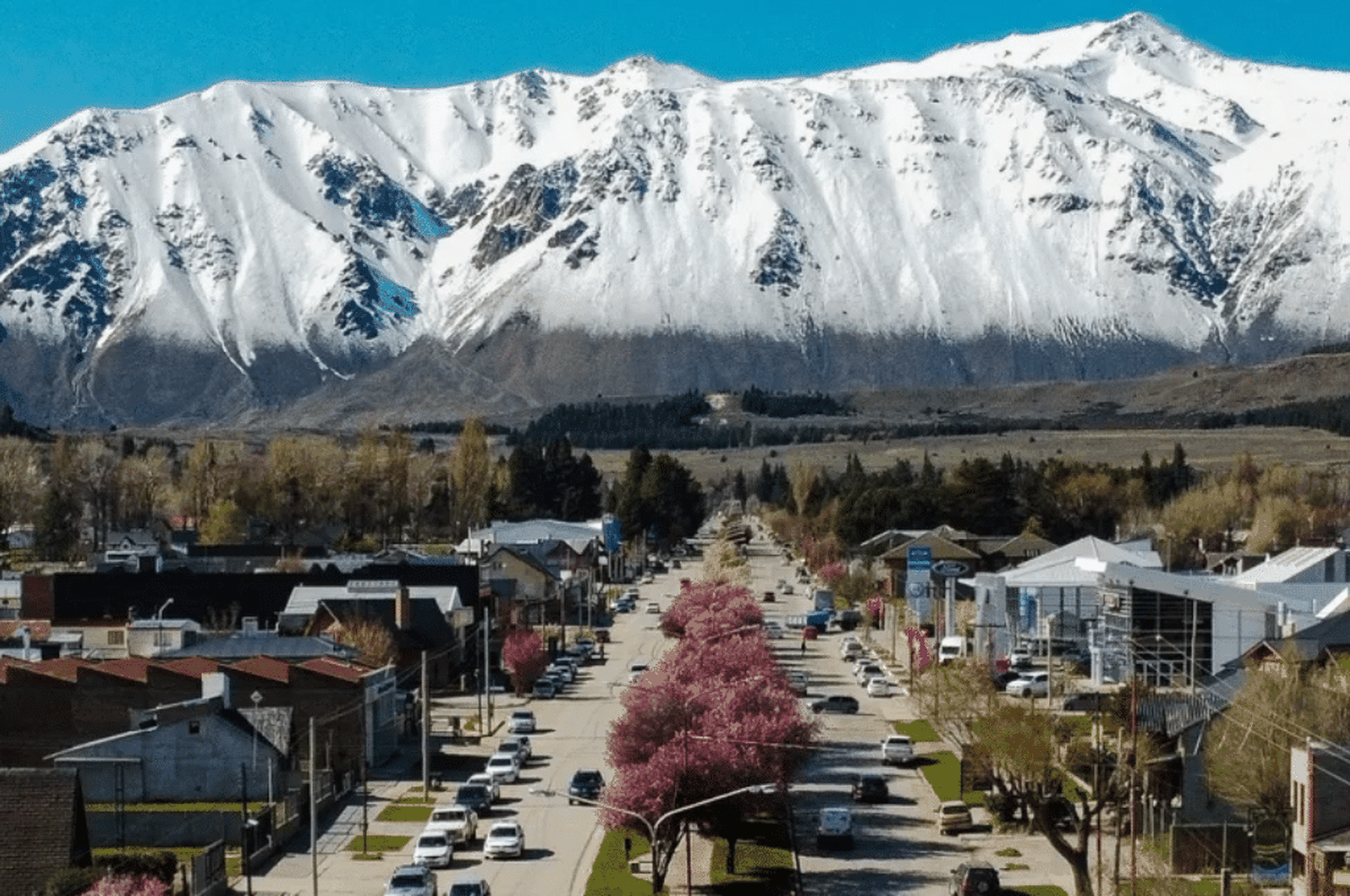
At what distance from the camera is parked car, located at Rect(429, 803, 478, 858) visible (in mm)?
49312

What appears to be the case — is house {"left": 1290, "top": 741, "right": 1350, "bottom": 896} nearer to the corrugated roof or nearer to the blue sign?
the corrugated roof

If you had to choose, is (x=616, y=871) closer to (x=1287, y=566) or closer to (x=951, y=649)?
(x=951, y=649)

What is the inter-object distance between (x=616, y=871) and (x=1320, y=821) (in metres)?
12.2

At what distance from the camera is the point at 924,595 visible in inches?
4021

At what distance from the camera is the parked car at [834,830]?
50.0m

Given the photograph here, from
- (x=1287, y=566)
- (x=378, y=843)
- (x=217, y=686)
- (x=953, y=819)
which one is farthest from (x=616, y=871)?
(x=1287, y=566)

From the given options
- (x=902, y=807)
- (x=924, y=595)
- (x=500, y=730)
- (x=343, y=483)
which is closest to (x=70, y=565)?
(x=343, y=483)

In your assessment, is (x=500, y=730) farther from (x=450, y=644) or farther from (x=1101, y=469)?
(x=1101, y=469)

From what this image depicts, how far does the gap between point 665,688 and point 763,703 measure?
6.21 feet

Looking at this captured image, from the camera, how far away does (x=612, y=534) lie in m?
145

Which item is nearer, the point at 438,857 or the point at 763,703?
the point at 438,857

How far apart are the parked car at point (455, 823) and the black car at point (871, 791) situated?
8.80 metres

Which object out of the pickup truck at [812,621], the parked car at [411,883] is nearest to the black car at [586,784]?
the parked car at [411,883]

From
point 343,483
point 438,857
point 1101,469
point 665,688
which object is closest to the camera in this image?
point 438,857
